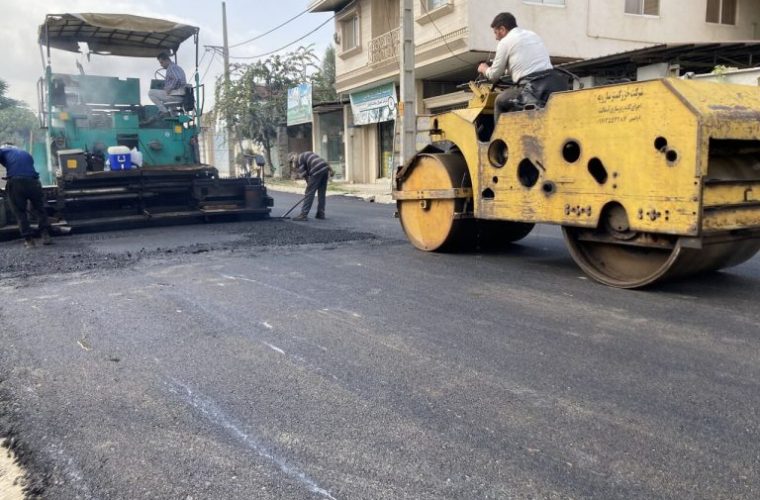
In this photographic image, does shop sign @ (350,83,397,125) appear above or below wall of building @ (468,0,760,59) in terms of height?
below

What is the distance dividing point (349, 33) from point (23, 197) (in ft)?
53.0

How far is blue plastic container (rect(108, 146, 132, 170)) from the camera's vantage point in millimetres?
9961

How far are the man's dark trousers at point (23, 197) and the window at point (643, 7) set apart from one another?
14672 mm

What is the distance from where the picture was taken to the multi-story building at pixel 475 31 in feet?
50.6

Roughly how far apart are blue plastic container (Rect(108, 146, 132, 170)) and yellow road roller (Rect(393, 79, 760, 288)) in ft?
19.0

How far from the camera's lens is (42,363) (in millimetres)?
3598

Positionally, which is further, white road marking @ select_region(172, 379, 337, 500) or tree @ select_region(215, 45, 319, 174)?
tree @ select_region(215, 45, 319, 174)

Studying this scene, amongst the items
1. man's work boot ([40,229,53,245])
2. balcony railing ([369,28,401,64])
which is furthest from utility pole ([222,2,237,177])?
man's work boot ([40,229,53,245])

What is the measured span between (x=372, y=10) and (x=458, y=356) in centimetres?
1855

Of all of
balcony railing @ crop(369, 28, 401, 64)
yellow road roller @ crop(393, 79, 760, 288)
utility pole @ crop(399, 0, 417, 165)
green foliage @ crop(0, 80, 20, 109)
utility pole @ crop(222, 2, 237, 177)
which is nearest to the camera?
yellow road roller @ crop(393, 79, 760, 288)

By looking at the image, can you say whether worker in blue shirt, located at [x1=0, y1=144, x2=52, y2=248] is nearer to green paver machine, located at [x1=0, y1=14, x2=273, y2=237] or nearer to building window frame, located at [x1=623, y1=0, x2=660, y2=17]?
green paver machine, located at [x1=0, y1=14, x2=273, y2=237]

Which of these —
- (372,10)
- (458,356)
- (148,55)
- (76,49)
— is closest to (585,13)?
(372,10)

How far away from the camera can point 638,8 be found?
1694 centimetres

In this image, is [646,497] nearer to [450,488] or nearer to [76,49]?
[450,488]
